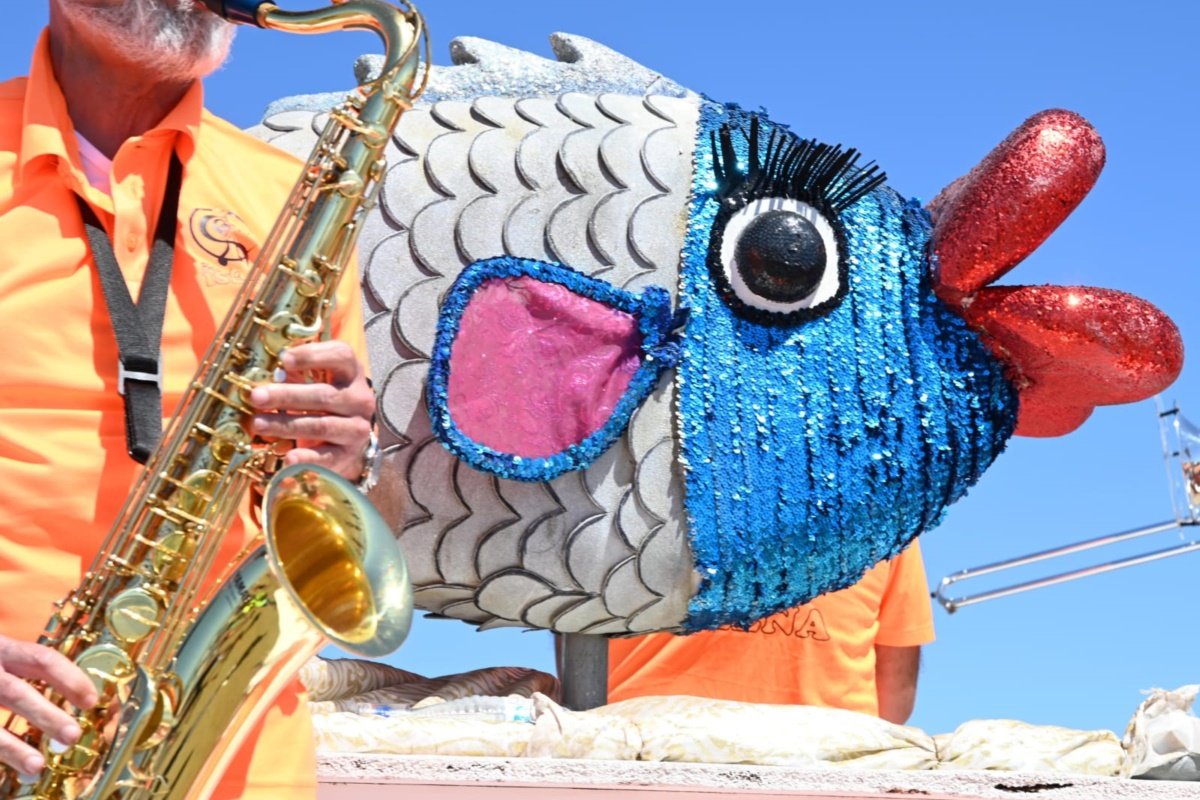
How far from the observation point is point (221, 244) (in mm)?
1501

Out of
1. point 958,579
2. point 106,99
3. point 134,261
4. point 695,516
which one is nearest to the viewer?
point 134,261

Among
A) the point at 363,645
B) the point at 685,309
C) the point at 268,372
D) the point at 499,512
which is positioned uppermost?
the point at 685,309

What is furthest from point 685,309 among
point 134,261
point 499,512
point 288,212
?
point 134,261

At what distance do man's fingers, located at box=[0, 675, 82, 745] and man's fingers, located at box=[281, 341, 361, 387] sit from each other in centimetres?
34

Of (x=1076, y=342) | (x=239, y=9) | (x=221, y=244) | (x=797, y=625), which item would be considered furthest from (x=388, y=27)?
(x=797, y=625)

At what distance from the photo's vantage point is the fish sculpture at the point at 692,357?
2357 millimetres

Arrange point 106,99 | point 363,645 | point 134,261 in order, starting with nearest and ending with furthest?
1. point 363,645
2. point 134,261
3. point 106,99

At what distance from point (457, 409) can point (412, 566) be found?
25 cm

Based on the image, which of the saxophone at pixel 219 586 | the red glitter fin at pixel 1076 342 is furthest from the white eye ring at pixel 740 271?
the saxophone at pixel 219 586

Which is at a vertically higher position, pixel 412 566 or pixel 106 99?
pixel 106 99

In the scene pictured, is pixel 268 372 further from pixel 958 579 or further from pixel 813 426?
pixel 958 579

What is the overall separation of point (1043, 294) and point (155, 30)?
1.42 metres

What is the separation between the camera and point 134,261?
4.70 ft

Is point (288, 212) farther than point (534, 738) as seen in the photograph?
No
